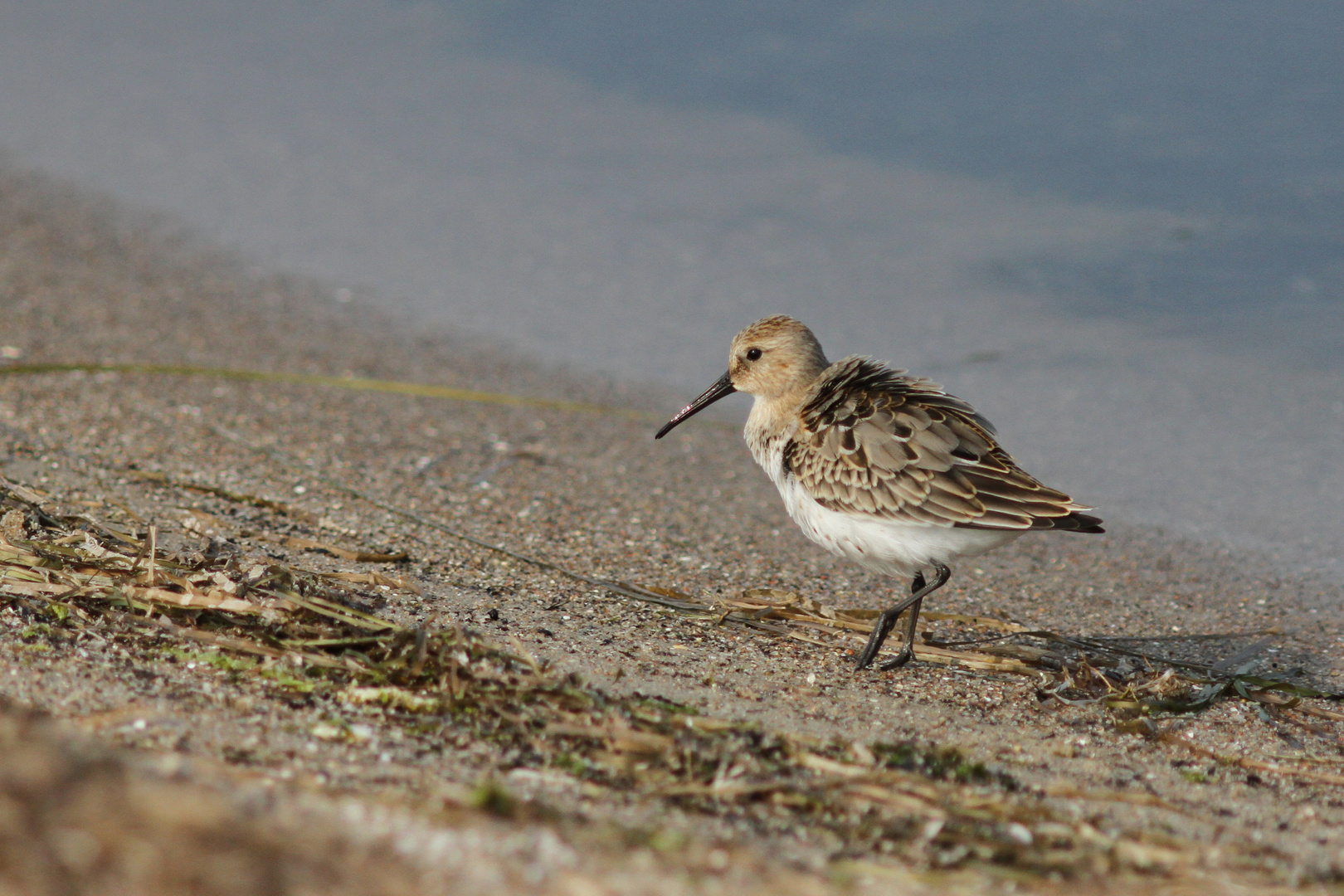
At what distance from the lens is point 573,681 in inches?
134

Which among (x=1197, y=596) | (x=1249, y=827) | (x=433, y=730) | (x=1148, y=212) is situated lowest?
(x=433, y=730)

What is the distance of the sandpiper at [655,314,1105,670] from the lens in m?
4.15

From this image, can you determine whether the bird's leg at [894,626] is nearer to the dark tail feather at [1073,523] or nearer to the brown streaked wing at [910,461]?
the brown streaked wing at [910,461]

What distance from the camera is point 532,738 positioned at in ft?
10.3

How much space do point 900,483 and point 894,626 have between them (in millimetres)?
532

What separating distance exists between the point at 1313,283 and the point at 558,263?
5.02 metres

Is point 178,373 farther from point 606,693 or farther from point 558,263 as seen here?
point 606,693

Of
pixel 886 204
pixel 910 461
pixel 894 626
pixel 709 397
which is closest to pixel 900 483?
pixel 910 461

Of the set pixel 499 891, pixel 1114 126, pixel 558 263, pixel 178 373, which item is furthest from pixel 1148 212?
pixel 499 891

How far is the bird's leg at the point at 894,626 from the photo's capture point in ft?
13.9

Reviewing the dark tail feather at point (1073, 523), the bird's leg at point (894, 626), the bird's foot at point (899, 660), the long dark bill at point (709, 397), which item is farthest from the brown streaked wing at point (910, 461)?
the long dark bill at point (709, 397)

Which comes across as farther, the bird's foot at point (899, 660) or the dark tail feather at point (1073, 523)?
the bird's foot at point (899, 660)

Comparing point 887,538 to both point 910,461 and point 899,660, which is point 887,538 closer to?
point 910,461

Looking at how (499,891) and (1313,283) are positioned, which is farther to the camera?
(1313,283)
